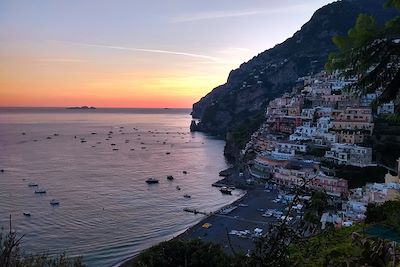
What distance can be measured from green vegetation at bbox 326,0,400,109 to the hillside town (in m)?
17.9

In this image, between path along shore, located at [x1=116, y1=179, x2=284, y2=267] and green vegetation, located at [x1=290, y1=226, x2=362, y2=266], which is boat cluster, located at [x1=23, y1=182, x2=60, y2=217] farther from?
green vegetation, located at [x1=290, y1=226, x2=362, y2=266]

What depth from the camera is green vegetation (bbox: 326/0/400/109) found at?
12.7 feet

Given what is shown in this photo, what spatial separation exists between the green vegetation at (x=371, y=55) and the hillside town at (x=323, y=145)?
58.7ft

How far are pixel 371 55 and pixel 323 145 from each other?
1646 inches

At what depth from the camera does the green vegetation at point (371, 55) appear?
386cm

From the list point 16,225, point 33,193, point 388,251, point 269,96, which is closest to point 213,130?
point 269,96

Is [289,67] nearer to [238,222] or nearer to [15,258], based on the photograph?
[238,222]

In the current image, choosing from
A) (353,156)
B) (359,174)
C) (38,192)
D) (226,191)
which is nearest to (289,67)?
(353,156)

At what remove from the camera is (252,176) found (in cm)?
4353

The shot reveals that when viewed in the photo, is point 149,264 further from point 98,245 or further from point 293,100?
point 293,100

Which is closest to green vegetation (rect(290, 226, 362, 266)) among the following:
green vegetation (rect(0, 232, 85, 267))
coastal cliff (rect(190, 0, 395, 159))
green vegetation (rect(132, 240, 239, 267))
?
green vegetation (rect(0, 232, 85, 267))

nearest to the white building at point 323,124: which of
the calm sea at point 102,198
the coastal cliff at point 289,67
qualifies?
the calm sea at point 102,198

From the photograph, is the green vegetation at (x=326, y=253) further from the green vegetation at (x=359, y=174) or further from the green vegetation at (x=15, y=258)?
the green vegetation at (x=359, y=174)

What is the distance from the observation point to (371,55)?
399cm
